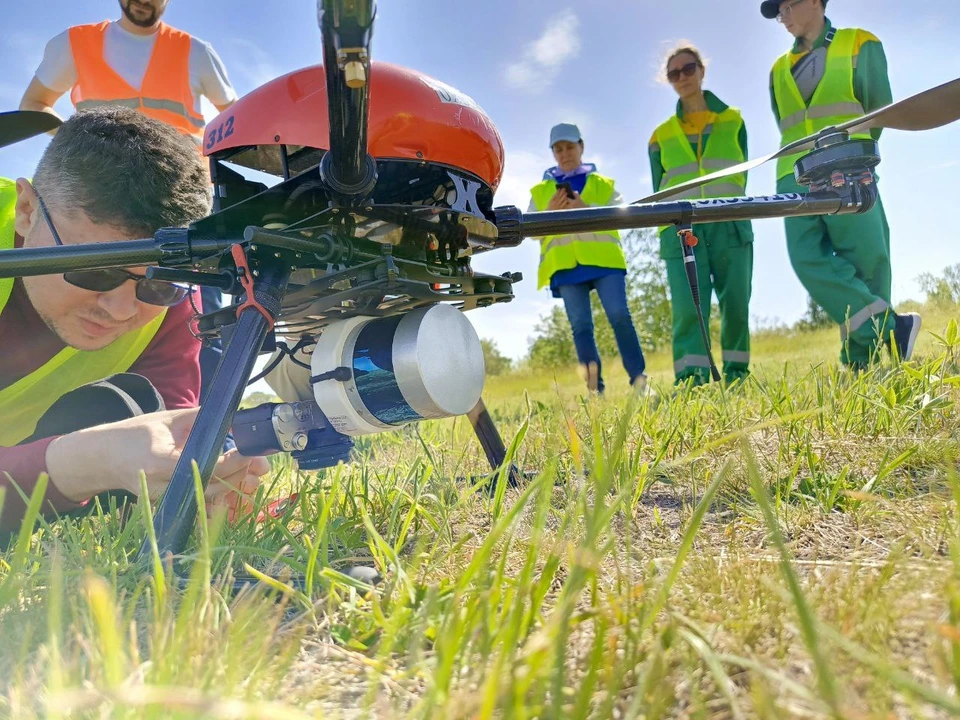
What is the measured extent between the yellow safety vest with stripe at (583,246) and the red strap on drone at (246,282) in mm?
3420

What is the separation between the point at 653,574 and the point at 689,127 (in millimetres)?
4206

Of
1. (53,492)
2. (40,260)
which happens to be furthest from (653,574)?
(53,492)

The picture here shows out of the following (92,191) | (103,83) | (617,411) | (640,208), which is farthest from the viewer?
(103,83)

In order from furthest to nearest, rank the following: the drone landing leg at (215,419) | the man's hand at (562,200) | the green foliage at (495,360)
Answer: the green foliage at (495,360) → the man's hand at (562,200) → the drone landing leg at (215,419)

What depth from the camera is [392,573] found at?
0.85 meters

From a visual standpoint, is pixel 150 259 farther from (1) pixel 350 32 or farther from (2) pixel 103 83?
(2) pixel 103 83

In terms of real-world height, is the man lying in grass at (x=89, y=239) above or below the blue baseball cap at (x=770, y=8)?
below

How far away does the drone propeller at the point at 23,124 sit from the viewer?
157cm

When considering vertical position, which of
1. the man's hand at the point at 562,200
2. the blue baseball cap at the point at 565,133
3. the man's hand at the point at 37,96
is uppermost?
the blue baseball cap at the point at 565,133

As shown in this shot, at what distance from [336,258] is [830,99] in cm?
342

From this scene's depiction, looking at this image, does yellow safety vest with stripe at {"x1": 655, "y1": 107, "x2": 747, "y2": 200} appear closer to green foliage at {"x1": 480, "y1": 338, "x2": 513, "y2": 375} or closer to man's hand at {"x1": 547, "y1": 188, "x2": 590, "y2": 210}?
man's hand at {"x1": 547, "y1": 188, "x2": 590, "y2": 210}

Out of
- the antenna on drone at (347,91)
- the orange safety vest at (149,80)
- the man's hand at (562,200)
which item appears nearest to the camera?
the antenna on drone at (347,91)

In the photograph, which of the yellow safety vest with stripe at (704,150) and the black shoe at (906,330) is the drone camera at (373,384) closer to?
the black shoe at (906,330)

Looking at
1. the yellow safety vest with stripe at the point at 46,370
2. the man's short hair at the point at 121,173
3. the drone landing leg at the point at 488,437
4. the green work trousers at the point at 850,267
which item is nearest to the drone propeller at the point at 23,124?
the man's short hair at the point at 121,173
